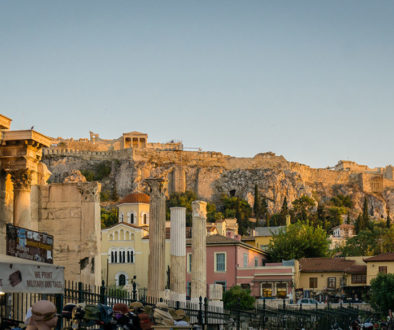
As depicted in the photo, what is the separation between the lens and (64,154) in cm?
13812

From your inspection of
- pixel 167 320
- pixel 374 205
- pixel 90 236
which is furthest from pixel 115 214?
pixel 167 320

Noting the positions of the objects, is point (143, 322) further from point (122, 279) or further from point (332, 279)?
point (122, 279)

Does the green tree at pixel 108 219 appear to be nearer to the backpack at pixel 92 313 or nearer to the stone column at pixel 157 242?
the stone column at pixel 157 242

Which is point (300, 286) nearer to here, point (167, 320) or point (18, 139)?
point (18, 139)

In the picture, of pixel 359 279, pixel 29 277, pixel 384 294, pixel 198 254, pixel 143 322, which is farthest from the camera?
pixel 359 279

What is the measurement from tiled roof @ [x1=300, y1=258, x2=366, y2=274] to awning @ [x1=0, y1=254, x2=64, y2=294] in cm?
5325

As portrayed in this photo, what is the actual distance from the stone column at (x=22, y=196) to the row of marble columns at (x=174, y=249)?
6.15 metres

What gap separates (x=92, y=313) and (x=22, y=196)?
1087cm

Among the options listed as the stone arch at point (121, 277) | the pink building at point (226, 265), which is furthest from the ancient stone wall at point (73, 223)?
the stone arch at point (121, 277)

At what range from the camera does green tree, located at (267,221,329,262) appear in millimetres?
70250

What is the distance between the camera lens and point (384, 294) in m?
49.4

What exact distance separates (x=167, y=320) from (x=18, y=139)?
31.6 ft

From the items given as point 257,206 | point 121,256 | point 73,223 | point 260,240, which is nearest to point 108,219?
point 260,240

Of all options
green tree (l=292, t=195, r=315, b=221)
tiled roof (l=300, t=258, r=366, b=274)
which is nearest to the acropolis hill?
green tree (l=292, t=195, r=315, b=221)
